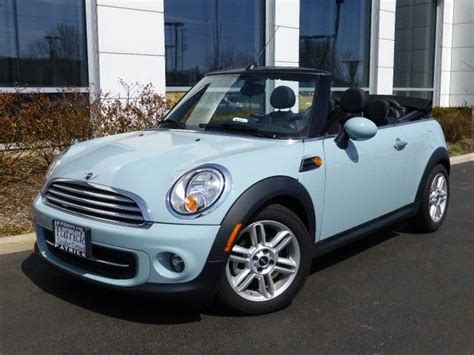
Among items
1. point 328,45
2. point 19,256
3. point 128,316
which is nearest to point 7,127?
point 19,256

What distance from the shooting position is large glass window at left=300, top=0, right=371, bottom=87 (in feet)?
39.7

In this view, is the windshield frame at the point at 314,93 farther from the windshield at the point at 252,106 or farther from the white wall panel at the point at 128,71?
the white wall panel at the point at 128,71

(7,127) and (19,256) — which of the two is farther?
(7,127)

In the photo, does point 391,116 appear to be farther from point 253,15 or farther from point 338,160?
point 253,15

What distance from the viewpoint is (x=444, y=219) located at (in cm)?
604

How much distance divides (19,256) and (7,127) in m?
2.17

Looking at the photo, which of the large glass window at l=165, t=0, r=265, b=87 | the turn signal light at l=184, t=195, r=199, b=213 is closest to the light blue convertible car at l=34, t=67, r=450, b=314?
the turn signal light at l=184, t=195, r=199, b=213

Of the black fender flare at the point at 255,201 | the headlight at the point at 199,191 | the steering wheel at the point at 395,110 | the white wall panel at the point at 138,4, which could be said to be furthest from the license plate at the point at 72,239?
the white wall panel at the point at 138,4

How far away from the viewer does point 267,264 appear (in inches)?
136

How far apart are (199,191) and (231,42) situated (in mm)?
8125

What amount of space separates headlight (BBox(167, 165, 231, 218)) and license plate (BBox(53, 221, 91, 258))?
21.6 inches

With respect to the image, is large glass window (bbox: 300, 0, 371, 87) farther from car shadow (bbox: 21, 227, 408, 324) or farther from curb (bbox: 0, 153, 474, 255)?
car shadow (bbox: 21, 227, 408, 324)

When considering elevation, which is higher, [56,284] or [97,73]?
[97,73]

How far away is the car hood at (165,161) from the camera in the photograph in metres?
3.18
